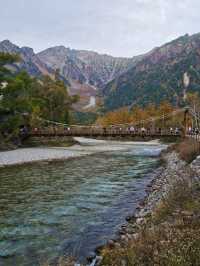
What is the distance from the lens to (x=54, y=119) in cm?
8375

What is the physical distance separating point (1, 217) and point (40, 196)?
4.23 meters

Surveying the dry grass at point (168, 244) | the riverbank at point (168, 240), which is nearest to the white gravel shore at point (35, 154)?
the riverbank at point (168, 240)

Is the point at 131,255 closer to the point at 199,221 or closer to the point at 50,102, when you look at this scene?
the point at 199,221

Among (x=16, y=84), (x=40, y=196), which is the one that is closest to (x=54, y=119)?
(x=16, y=84)

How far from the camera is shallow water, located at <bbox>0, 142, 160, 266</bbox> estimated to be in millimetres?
10750

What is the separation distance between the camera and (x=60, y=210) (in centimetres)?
1558

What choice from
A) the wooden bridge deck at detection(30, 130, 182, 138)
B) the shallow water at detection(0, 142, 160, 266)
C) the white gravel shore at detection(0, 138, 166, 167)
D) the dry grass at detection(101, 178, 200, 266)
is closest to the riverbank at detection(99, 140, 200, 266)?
the dry grass at detection(101, 178, 200, 266)

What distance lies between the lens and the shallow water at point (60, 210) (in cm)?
1075

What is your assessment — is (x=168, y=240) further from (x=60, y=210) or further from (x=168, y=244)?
(x=60, y=210)

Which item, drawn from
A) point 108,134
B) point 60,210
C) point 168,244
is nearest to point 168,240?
point 168,244

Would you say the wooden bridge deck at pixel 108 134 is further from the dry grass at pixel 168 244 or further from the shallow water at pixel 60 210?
the dry grass at pixel 168 244

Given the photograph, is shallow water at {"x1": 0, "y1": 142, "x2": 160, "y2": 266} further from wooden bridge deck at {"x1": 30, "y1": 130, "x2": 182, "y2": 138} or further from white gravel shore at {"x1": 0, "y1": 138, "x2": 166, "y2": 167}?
wooden bridge deck at {"x1": 30, "y1": 130, "x2": 182, "y2": 138}

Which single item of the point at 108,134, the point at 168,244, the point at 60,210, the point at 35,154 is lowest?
the point at 60,210

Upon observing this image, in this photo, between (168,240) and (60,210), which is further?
(60,210)
